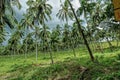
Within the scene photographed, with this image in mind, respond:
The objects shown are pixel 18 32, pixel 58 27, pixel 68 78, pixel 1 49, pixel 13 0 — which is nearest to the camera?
pixel 13 0

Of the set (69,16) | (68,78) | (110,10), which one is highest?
(69,16)

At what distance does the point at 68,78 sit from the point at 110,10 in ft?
27.6

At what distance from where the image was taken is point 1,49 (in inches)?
4840

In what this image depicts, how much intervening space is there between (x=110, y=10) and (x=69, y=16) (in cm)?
3262

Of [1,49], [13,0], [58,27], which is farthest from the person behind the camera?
[1,49]

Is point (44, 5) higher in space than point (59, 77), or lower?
higher

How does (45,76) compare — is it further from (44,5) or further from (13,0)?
(44,5)

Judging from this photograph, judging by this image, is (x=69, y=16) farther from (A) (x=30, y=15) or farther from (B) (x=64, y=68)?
(B) (x=64, y=68)

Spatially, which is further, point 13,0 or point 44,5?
point 44,5

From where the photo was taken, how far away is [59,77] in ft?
76.0

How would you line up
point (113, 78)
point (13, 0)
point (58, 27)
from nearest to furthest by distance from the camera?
point (113, 78) → point (13, 0) → point (58, 27)

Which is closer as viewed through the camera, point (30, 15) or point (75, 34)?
point (30, 15)

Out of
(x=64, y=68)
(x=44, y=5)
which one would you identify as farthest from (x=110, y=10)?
(x=44, y=5)

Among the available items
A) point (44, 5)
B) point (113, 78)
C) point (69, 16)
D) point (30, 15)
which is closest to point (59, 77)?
point (113, 78)
